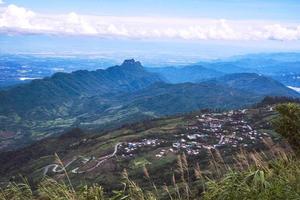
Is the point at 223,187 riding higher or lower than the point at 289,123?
higher

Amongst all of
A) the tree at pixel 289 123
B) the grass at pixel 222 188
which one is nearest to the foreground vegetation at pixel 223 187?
the grass at pixel 222 188

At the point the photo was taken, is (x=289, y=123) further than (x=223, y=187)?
Yes

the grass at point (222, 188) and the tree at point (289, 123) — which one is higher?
the grass at point (222, 188)

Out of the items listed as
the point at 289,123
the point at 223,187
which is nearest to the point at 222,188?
the point at 223,187

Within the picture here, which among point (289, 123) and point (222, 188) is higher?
point (222, 188)

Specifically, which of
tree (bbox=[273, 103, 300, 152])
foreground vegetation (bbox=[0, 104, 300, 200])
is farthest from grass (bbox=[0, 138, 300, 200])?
tree (bbox=[273, 103, 300, 152])

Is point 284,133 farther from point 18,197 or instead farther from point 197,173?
point 18,197

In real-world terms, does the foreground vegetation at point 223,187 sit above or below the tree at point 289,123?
above

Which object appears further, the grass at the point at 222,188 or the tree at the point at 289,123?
the tree at the point at 289,123

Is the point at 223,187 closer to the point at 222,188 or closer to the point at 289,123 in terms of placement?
the point at 222,188

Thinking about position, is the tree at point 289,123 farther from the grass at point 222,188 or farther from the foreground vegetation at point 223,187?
the grass at point 222,188
